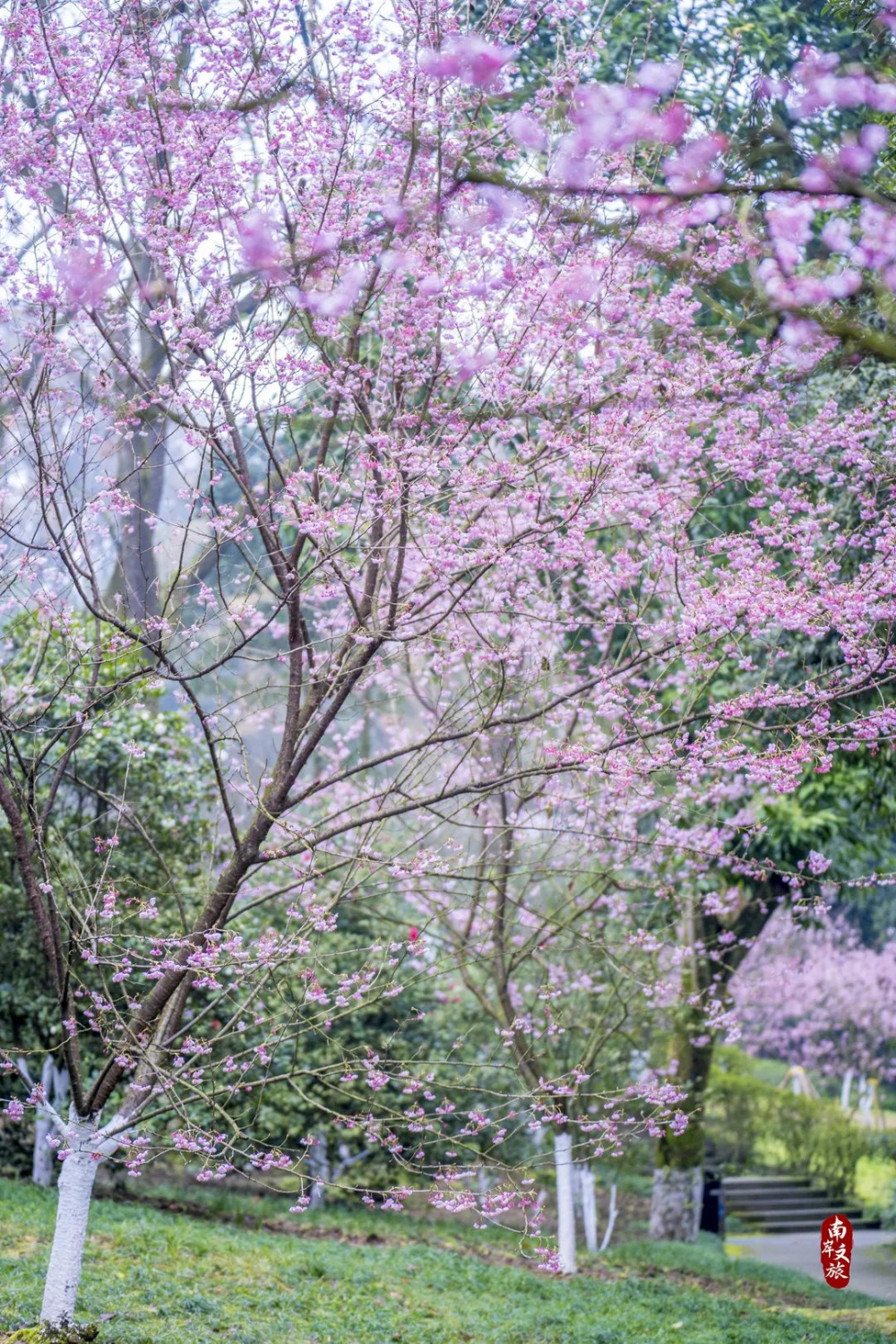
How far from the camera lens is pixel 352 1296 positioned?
712cm

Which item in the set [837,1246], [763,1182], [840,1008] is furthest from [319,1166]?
[840,1008]

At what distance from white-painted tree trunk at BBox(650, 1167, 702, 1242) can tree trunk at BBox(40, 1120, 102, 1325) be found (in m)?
8.28

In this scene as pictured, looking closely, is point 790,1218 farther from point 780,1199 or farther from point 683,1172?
point 683,1172

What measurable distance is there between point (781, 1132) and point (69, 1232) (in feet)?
51.3

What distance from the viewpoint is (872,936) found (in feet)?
86.5

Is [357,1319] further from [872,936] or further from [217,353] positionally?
[872,936]

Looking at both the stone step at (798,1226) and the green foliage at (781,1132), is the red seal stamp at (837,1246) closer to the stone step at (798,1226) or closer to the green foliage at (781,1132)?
the stone step at (798,1226)

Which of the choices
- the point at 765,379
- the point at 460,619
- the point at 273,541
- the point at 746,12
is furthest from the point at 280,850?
the point at 746,12

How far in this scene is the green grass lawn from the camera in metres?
5.98

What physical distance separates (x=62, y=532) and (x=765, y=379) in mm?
3641

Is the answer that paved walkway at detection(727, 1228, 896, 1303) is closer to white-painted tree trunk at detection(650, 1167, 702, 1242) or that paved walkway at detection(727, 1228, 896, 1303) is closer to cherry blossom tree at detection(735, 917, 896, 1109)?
white-painted tree trunk at detection(650, 1167, 702, 1242)

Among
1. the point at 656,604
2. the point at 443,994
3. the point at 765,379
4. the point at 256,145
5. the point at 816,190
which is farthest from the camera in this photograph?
the point at 443,994

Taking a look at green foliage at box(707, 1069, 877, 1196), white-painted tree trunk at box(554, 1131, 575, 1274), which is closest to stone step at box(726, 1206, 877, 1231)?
green foliage at box(707, 1069, 877, 1196)

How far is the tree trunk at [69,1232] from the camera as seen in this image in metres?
4.88
